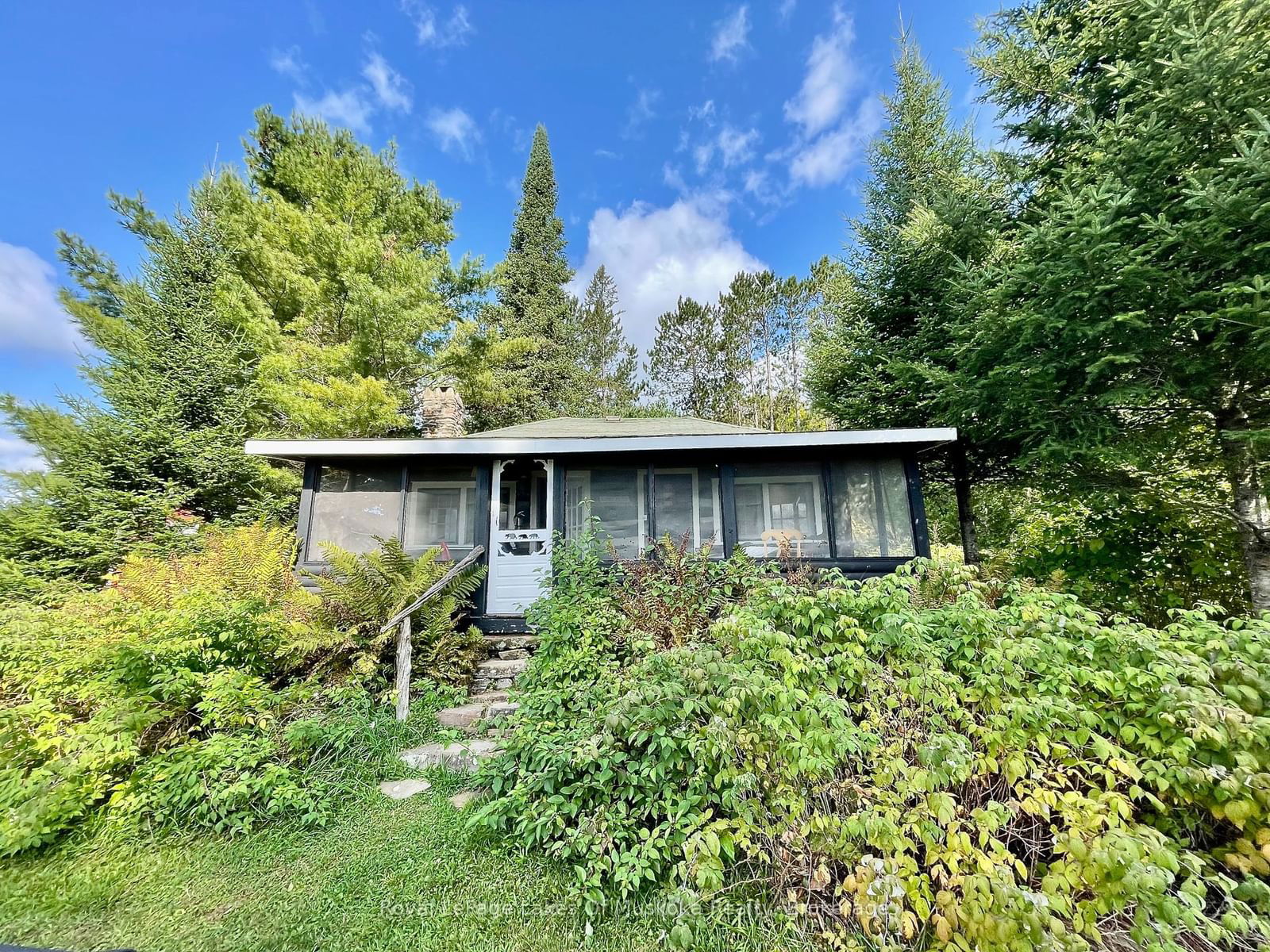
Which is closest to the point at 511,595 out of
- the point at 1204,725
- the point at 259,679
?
the point at 259,679

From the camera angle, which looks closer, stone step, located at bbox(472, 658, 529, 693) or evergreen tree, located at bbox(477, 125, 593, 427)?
stone step, located at bbox(472, 658, 529, 693)

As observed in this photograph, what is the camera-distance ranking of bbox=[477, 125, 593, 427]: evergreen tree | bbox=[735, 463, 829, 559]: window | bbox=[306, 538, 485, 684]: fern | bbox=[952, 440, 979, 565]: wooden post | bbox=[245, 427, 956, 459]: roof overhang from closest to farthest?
bbox=[306, 538, 485, 684]: fern, bbox=[245, 427, 956, 459]: roof overhang, bbox=[735, 463, 829, 559]: window, bbox=[952, 440, 979, 565]: wooden post, bbox=[477, 125, 593, 427]: evergreen tree

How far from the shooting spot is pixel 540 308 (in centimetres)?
1914

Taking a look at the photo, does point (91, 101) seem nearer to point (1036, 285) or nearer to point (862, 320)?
point (862, 320)

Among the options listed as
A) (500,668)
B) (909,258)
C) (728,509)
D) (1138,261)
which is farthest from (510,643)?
(909,258)

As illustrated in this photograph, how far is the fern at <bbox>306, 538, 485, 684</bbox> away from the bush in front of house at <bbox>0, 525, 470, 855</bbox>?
110 millimetres

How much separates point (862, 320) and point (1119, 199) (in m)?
4.92

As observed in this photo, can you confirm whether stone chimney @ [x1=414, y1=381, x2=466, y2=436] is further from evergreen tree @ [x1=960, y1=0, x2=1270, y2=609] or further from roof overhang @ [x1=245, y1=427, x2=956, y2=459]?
evergreen tree @ [x1=960, y1=0, x2=1270, y2=609]

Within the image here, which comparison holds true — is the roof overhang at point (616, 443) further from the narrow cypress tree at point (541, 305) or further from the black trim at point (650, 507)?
the narrow cypress tree at point (541, 305)

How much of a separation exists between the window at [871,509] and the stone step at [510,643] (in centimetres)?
454

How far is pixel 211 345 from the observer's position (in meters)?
8.89

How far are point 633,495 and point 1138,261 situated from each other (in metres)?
6.24

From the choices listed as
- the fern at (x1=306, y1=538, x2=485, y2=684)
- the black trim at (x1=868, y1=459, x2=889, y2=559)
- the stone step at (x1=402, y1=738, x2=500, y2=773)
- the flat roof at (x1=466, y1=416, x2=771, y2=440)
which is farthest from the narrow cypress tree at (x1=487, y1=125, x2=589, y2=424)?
the stone step at (x1=402, y1=738, x2=500, y2=773)

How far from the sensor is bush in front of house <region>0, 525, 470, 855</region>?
281 cm
